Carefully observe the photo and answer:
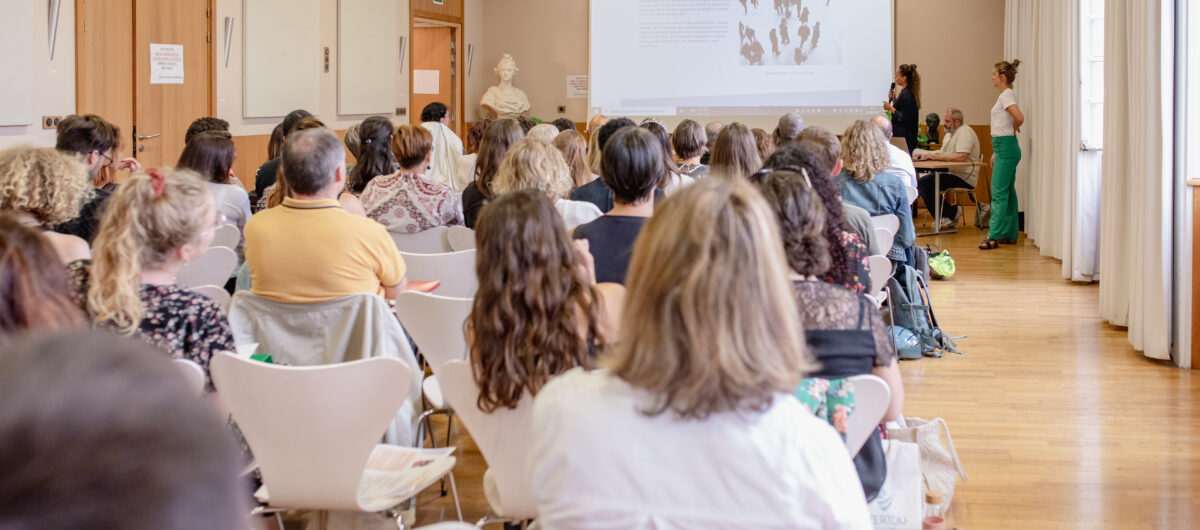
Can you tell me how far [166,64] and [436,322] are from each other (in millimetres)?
6303

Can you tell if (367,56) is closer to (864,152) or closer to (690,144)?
(690,144)

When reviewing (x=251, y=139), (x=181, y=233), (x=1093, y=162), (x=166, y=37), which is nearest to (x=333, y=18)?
(x=251, y=139)

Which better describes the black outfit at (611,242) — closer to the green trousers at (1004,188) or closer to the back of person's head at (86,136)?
the back of person's head at (86,136)

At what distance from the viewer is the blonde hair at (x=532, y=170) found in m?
4.69

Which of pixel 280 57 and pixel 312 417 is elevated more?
pixel 280 57

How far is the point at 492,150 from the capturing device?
217 inches

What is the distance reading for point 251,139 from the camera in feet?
32.7

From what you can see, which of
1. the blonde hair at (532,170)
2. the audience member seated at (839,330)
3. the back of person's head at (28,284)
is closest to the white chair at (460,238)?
the blonde hair at (532,170)

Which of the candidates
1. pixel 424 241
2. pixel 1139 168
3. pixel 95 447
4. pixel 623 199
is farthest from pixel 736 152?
pixel 95 447

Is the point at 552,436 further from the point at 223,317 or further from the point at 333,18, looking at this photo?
the point at 333,18

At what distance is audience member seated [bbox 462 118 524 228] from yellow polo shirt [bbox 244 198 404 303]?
1863mm

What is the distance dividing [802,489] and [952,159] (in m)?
10.1

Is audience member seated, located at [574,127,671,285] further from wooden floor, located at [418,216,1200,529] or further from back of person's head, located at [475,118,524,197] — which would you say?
back of person's head, located at [475,118,524,197]

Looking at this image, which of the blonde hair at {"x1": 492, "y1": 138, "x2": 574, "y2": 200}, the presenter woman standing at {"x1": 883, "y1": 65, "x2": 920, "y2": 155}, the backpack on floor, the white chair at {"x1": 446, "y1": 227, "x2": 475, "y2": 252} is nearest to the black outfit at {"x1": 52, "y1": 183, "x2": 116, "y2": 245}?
the white chair at {"x1": 446, "y1": 227, "x2": 475, "y2": 252}
